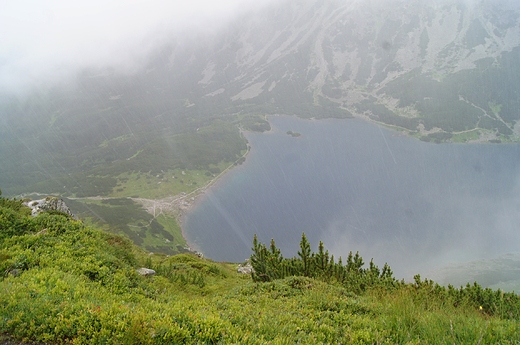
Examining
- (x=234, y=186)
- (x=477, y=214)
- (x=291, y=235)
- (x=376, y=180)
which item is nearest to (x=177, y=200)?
(x=234, y=186)

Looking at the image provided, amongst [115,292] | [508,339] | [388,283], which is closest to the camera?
[508,339]

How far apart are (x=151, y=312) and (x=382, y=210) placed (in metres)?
156

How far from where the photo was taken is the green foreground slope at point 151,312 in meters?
5.88

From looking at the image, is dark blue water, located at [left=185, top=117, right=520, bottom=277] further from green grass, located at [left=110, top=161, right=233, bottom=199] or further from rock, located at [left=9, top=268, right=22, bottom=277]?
rock, located at [left=9, top=268, right=22, bottom=277]

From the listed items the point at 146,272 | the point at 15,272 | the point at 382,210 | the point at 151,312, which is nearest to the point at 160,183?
the point at 382,210

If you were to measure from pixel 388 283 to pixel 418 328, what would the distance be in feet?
27.7

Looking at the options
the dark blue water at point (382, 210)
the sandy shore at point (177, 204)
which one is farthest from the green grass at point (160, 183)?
the dark blue water at point (382, 210)

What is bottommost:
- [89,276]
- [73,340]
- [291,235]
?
[73,340]

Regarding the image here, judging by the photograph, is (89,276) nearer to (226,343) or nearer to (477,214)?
(226,343)

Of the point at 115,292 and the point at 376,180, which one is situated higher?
the point at 376,180

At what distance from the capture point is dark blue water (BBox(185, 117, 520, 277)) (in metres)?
118

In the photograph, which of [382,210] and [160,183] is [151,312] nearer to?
[382,210]

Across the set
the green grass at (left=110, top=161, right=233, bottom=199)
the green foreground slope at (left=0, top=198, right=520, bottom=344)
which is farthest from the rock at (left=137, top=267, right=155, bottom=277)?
the green grass at (left=110, top=161, right=233, bottom=199)

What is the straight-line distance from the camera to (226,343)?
18.8 ft
